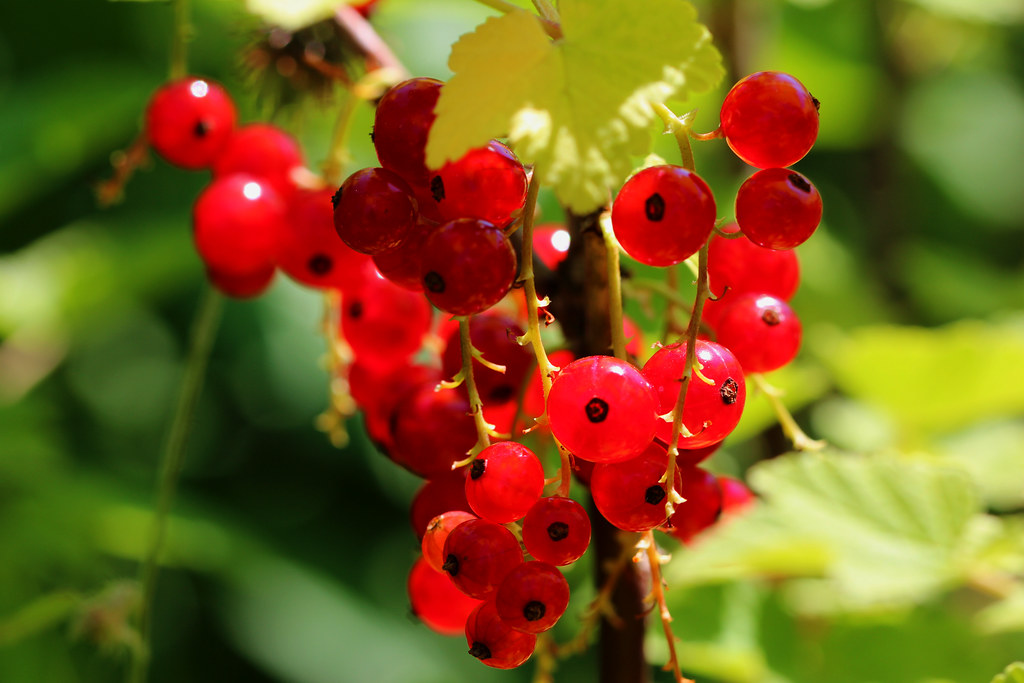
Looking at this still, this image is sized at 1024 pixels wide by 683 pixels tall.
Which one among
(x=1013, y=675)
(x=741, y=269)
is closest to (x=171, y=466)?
(x=741, y=269)

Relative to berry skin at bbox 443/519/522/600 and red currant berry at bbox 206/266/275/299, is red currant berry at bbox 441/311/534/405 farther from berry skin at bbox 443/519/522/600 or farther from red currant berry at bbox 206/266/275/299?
red currant berry at bbox 206/266/275/299

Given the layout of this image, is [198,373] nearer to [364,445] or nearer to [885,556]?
[885,556]

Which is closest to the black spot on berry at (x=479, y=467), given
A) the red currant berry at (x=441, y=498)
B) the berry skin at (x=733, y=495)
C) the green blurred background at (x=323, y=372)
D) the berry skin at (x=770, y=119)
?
the red currant berry at (x=441, y=498)

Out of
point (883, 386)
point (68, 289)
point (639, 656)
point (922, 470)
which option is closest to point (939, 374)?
point (883, 386)

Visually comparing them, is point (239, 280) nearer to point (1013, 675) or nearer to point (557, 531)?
point (557, 531)

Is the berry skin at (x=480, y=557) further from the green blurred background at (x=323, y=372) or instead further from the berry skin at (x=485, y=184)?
the green blurred background at (x=323, y=372)

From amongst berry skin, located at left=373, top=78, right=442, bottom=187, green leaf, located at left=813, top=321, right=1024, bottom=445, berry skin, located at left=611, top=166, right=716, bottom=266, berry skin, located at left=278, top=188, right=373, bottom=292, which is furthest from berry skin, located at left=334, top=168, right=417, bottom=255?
green leaf, located at left=813, top=321, right=1024, bottom=445

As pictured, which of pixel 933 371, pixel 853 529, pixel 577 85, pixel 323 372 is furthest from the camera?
pixel 323 372
